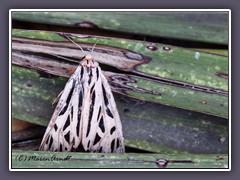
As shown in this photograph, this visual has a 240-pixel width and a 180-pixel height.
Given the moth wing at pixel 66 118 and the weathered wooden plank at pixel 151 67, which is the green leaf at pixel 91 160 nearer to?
the moth wing at pixel 66 118

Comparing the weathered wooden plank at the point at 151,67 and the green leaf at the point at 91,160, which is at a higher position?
the weathered wooden plank at the point at 151,67

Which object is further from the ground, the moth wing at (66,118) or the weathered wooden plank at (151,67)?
the weathered wooden plank at (151,67)

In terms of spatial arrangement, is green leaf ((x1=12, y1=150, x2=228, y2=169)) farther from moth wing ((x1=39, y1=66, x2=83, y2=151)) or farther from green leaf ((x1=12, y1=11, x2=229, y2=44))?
green leaf ((x1=12, y1=11, x2=229, y2=44))

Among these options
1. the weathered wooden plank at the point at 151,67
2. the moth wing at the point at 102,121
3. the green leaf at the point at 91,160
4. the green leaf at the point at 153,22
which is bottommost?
the green leaf at the point at 91,160

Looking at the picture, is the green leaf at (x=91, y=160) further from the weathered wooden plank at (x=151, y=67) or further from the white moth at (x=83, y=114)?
the weathered wooden plank at (x=151, y=67)

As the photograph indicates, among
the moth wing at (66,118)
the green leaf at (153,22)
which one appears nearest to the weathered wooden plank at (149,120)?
the moth wing at (66,118)

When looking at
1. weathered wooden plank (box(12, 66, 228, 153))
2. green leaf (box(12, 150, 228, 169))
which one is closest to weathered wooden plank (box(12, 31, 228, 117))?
weathered wooden plank (box(12, 66, 228, 153))

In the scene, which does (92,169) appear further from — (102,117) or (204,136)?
(204,136)
